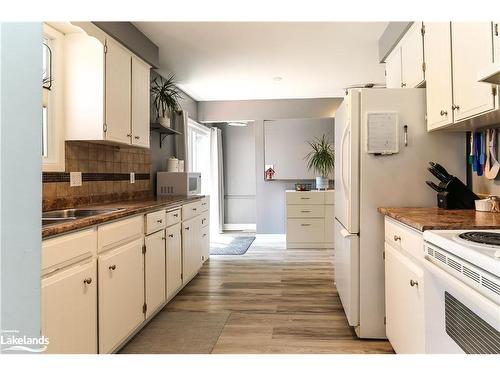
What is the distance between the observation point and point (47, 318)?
1.45 meters

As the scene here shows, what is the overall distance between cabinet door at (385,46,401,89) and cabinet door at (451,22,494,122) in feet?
3.56

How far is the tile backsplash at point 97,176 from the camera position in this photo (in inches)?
96.9

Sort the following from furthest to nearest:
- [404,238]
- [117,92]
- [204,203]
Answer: [204,203]
[117,92]
[404,238]

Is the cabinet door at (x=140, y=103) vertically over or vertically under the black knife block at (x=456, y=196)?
over

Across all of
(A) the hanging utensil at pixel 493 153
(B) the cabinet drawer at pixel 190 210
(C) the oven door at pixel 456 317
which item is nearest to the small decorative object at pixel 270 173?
(B) the cabinet drawer at pixel 190 210

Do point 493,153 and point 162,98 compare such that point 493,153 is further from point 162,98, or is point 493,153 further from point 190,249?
point 162,98

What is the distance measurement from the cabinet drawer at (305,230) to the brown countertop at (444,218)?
321 cm

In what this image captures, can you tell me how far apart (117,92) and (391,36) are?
2.34 m

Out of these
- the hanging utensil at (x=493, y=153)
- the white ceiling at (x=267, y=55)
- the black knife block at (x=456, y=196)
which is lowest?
the black knife block at (x=456, y=196)

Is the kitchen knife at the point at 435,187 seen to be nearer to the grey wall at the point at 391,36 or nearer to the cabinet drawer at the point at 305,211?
the grey wall at the point at 391,36

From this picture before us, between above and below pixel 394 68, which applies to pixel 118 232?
below

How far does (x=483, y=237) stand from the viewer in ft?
4.38

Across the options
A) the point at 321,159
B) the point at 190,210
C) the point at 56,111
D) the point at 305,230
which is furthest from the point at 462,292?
the point at 321,159
